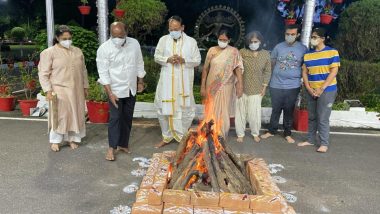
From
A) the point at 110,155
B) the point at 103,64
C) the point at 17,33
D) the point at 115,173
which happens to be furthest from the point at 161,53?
the point at 17,33

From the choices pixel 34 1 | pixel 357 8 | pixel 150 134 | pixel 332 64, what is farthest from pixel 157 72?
pixel 34 1

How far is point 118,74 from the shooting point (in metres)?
5.13

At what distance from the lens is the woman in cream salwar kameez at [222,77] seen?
5.70 metres

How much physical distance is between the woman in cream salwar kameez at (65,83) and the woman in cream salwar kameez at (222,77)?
77.0 inches

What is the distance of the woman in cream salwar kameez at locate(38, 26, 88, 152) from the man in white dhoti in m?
1.20

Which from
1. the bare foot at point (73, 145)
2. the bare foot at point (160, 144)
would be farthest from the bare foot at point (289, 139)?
the bare foot at point (73, 145)

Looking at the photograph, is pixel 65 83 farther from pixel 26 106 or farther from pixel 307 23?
pixel 307 23

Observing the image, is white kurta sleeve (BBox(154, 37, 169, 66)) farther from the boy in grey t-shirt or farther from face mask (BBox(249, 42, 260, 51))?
the boy in grey t-shirt

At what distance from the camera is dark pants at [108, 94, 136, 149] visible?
5246 millimetres

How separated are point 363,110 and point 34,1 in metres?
13.8

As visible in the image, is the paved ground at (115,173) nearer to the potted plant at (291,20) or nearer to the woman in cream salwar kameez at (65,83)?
the woman in cream salwar kameez at (65,83)

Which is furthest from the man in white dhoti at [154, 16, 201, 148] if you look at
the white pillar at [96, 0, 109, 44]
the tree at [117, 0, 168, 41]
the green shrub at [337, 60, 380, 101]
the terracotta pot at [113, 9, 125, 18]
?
the green shrub at [337, 60, 380, 101]

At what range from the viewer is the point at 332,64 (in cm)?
559

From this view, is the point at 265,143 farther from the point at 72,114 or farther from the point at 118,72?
the point at 72,114
